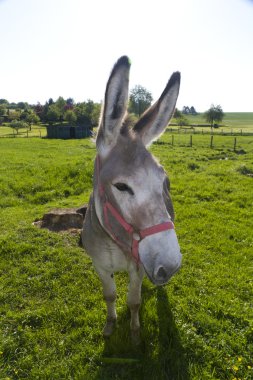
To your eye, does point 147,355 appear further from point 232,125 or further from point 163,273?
point 232,125

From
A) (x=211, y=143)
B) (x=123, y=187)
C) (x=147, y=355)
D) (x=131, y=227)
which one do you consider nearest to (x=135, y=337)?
(x=147, y=355)

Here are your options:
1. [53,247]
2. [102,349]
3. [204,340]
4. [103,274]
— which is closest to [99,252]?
[103,274]

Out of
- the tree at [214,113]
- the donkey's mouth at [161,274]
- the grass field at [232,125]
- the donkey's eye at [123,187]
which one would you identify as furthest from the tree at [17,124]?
the donkey's mouth at [161,274]

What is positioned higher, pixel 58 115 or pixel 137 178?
pixel 58 115

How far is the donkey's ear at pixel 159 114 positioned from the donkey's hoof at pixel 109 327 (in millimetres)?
2535

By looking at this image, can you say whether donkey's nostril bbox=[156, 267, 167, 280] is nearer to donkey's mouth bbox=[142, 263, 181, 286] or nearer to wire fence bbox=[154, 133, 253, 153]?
donkey's mouth bbox=[142, 263, 181, 286]

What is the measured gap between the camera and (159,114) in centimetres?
234

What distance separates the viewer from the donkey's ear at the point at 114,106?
193 cm

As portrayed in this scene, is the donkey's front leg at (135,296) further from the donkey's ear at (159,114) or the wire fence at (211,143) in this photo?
the wire fence at (211,143)

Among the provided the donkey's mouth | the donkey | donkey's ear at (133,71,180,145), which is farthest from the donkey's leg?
donkey's ear at (133,71,180,145)

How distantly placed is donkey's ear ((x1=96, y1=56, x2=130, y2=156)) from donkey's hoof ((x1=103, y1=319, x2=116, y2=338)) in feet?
8.03

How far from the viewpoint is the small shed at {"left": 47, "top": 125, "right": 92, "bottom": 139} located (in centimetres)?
4022

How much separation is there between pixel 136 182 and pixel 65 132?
133 ft

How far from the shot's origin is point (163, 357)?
3256 millimetres
